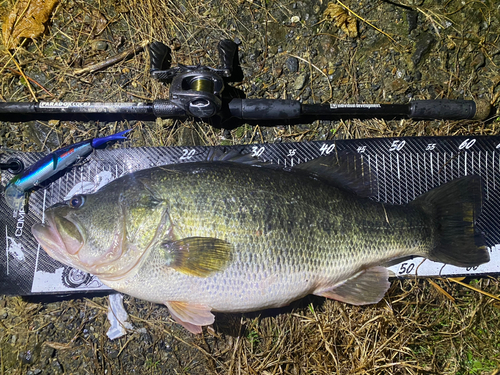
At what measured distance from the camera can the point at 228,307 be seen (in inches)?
88.4

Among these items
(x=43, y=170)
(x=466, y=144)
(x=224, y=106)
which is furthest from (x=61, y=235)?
(x=466, y=144)

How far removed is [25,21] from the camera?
2.94 m

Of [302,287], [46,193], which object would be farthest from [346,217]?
[46,193]

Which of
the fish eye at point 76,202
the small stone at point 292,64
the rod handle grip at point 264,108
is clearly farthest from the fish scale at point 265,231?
the small stone at point 292,64

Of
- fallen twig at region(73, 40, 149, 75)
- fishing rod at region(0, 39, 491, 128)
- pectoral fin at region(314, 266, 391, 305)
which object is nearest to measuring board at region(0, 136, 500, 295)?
fishing rod at region(0, 39, 491, 128)

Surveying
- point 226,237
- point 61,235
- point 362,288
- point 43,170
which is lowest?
point 362,288

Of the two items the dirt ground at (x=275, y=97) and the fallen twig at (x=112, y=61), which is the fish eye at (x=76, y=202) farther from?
the fallen twig at (x=112, y=61)

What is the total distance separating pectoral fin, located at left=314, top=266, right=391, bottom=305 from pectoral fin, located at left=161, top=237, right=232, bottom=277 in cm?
83

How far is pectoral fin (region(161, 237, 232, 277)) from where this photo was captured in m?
2.05

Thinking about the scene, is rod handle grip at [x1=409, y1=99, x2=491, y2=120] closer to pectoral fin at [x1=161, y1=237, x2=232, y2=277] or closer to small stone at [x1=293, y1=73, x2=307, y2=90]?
small stone at [x1=293, y1=73, x2=307, y2=90]

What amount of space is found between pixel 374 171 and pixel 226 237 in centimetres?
154

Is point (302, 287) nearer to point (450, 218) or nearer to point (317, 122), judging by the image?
point (450, 218)

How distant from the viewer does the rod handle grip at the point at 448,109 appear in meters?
2.72

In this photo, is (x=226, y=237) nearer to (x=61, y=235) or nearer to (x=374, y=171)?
(x=61, y=235)
